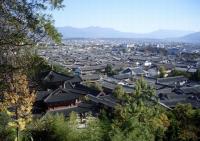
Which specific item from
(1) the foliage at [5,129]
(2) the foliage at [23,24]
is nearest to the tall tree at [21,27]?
(2) the foliage at [23,24]

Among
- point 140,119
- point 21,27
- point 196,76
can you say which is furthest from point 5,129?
point 196,76

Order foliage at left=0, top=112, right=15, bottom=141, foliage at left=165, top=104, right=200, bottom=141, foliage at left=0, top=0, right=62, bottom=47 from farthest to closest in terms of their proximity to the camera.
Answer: foliage at left=165, top=104, right=200, bottom=141 < foliage at left=0, top=112, right=15, bottom=141 < foliage at left=0, top=0, right=62, bottom=47

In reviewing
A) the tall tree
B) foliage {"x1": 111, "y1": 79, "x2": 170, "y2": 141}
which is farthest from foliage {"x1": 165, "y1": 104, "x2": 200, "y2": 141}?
the tall tree

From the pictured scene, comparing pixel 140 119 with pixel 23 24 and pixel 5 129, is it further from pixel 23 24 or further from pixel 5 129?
pixel 23 24

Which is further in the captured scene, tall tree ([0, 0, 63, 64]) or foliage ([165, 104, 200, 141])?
foliage ([165, 104, 200, 141])

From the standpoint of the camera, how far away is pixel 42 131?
15.2 m

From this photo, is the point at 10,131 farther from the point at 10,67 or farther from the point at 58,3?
the point at 58,3

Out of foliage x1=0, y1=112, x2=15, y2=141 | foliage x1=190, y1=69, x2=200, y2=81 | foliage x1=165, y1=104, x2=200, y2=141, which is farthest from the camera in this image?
foliage x1=190, y1=69, x2=200, y2=81

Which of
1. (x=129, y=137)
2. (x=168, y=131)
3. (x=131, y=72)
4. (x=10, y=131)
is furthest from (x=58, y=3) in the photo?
(x=131, y=72)

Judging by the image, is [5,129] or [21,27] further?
[5,129]

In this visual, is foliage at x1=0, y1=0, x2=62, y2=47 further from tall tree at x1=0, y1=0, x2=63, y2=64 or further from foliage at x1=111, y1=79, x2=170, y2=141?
foliage at x1=111, y1=79, x2=170, y2=141

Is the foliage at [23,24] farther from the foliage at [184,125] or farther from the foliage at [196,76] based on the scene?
the foliage at [196,76]

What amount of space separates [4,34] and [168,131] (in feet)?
36.6

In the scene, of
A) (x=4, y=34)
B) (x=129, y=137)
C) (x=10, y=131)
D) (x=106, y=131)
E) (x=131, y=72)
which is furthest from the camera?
(x=131, y=72)
